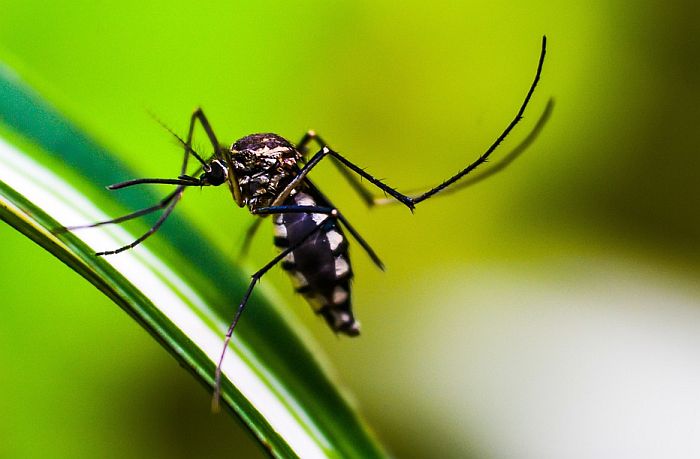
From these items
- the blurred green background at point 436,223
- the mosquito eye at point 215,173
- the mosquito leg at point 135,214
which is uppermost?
the mosquito leg at point 135,214

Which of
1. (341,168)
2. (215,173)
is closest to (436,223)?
(341,168)

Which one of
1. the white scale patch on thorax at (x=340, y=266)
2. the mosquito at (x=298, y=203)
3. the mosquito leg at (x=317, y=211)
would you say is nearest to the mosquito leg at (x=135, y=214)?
the mosquito at (x=298, y=203)

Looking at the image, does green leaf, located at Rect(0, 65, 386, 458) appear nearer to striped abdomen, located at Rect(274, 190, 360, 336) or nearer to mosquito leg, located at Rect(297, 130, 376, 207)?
striped abdomen, located at Rect(274, 190, 360, 336)

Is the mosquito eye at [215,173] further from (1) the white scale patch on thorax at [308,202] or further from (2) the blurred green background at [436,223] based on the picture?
(2) the blurred green background at [436,223]

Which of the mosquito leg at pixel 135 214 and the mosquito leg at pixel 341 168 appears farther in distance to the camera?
the mosquito leg at pixel 341 168

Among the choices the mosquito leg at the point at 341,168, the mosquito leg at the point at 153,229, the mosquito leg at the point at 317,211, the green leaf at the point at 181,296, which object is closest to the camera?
the green leaf at the point at 181,296

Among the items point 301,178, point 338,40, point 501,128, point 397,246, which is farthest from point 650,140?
point 301,178
